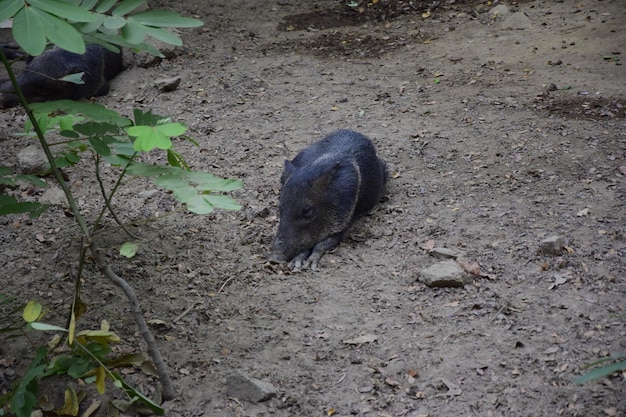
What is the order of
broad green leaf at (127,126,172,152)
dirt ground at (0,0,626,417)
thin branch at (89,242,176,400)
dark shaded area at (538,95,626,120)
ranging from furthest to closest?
dark shaded area at (538,95,626,120)
dirt ground at (0,0,626,417)
thin branch at (89,242,176,400)
broad green leaf at (127,126,172,152)

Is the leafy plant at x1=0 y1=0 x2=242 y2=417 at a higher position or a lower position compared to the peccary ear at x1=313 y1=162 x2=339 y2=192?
higher

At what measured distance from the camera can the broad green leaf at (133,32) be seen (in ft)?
8.38

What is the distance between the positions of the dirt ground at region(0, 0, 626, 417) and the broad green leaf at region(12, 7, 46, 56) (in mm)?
1386

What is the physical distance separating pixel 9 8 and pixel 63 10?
17 centimetres

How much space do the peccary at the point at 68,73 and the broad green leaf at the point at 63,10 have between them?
5999 mm

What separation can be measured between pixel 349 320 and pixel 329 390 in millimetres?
682

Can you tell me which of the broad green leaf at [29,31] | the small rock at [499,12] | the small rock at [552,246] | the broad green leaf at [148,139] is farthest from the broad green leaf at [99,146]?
the small rock at [499,12]

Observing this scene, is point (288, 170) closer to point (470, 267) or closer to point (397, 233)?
point (397, 233)

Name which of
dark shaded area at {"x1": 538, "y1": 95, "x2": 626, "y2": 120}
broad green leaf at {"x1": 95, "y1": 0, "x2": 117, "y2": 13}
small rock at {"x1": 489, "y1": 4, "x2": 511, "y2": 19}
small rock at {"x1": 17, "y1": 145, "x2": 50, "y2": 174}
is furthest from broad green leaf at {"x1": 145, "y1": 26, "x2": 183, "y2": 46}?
small rock at {"x1": 489, "y1": 4, "x2": 511, "y2": 19}

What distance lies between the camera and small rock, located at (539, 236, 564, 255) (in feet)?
14.9

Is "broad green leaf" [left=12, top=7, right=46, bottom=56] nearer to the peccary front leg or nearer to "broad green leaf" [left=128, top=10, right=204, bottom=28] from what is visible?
"broad green leaf" [left=128, top=10, right=204, bottom=28]

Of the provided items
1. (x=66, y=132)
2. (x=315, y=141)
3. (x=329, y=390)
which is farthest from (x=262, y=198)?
(x=66, y=132)

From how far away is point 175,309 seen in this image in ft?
14.2

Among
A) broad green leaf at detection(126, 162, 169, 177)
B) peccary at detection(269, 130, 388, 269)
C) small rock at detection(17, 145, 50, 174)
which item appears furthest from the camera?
small rock at detection(17, 145, 50, 174)
